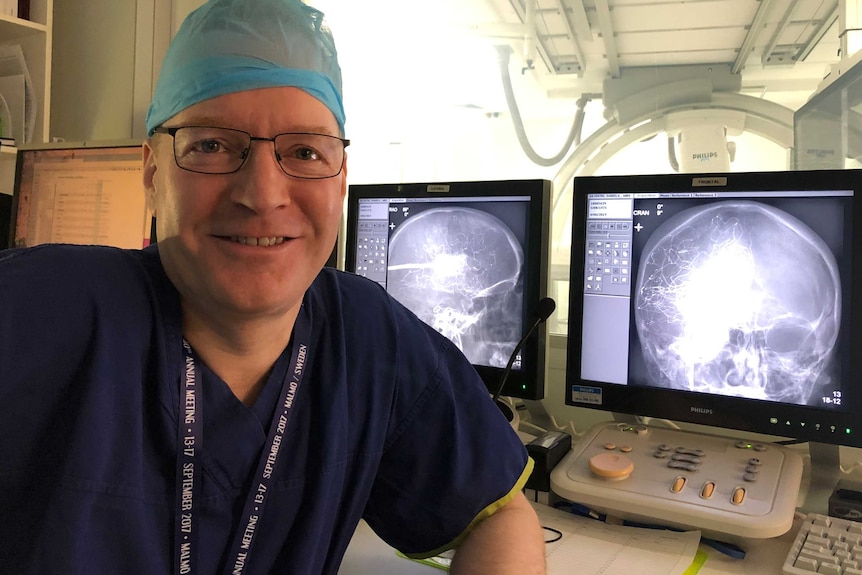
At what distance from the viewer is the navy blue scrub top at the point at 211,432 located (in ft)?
→ 2.19

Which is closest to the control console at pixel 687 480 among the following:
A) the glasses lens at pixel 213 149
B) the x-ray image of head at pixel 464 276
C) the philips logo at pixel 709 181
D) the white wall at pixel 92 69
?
the x-ray image of head at pixel 464 276

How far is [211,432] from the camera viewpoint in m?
0.76

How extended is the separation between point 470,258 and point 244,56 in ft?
2.28

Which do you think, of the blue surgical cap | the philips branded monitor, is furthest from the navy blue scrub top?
the philips branded monitor

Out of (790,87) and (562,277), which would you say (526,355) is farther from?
(790,87)

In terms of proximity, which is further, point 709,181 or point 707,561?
point 709,181

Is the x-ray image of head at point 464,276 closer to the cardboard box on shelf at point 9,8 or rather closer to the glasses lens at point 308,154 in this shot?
the glasses lens at point 308,154

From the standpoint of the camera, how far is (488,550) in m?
0.83

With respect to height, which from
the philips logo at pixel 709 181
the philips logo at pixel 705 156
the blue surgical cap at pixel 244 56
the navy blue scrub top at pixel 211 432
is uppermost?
the philips logo at pixel 705 156

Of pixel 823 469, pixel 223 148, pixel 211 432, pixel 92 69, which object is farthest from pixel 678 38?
pixel 92 69

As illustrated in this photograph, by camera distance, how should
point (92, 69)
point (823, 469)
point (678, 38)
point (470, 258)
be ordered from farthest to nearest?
point (92, 69) < point (678, 38) < point (470, 258) < point (823, 469)

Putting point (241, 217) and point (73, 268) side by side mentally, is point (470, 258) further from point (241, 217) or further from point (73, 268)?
point (73, 268)

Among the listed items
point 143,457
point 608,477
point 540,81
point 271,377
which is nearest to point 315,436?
point 271,377

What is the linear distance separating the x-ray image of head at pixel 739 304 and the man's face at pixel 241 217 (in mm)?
669
